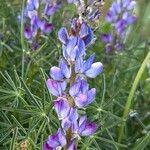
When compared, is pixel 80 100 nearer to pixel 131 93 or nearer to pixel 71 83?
pixel 71 83

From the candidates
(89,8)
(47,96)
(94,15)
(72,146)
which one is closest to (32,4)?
(47,96)

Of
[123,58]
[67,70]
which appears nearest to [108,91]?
[123,58]

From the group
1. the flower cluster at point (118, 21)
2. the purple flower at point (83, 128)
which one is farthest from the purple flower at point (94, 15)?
the flower cluster at point (118, 21)

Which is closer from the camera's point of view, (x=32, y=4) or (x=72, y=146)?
(x=72, y=146)

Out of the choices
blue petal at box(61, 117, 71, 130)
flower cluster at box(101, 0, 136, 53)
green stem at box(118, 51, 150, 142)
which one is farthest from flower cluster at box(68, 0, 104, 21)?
flower cluster at box(101, 0, 136, 53)

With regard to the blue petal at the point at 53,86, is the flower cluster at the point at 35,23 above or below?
below

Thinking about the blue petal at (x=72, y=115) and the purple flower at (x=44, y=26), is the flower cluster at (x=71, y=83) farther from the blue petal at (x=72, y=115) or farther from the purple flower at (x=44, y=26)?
the purple flower at (x=44, y=26)

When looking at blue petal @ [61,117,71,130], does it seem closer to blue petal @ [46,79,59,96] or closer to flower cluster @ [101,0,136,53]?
blue petal @ [46,79,59,96]

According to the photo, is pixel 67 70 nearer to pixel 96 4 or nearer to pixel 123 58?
pixel 96 4

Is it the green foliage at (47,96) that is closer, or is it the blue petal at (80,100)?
the blue petal at (80,100)
